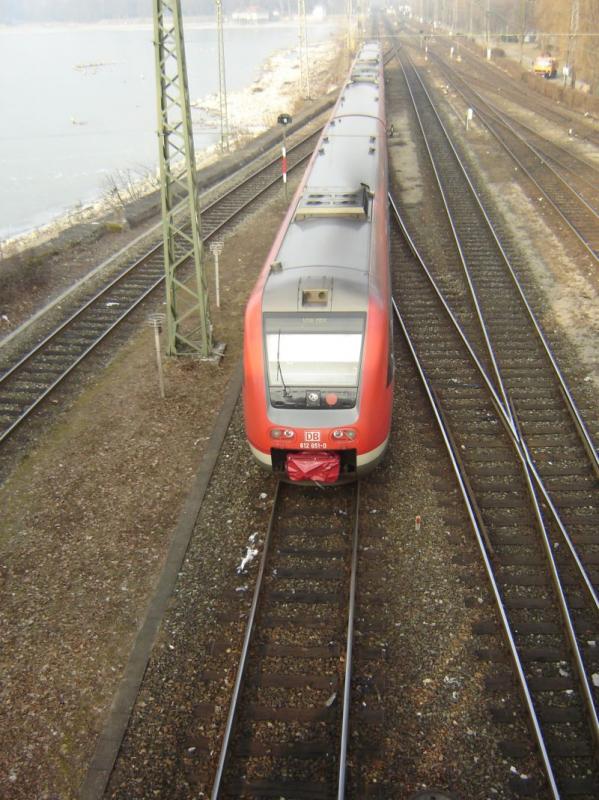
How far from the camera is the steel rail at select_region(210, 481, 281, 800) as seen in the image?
17.5ft

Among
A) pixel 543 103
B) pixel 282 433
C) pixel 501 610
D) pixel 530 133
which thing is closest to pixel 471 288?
pixel 282 433

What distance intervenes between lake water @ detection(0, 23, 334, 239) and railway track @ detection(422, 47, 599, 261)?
14528 mm

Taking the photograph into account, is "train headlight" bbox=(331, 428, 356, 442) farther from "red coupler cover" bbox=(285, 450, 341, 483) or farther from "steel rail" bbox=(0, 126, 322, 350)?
"steel rail" bbox=(0, 126, 322, 350)

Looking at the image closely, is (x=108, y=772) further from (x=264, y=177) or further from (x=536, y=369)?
(x=264, y=177)

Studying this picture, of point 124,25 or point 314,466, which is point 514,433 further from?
point 124,25

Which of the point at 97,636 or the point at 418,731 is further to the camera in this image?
the point at 97,636

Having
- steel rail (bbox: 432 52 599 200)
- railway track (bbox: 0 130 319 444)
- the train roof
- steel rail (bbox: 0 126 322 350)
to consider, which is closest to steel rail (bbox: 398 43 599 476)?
steel rail (bbox: 432 52 599 200)

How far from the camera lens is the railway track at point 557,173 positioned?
18.5m

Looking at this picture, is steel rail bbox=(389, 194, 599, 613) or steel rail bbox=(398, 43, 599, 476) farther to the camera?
steel rail bbox=(398, 43, 599, 476)

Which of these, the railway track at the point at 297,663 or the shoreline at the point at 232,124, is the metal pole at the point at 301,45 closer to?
the shoreline at the point at 232,124

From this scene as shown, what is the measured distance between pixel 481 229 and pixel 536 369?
7942 mm

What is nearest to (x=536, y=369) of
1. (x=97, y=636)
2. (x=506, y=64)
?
(x=97, y=636)

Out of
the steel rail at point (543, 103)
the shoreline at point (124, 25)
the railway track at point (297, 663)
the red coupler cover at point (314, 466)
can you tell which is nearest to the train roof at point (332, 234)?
the red coupler cover at point (314, 466)

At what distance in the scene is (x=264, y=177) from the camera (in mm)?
24469
